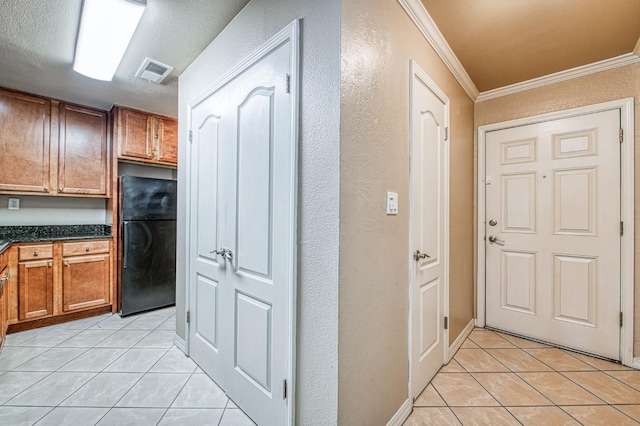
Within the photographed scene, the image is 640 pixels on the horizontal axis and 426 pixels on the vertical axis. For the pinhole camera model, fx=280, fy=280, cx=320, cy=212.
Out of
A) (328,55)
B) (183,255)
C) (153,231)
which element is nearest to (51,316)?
(153,231)

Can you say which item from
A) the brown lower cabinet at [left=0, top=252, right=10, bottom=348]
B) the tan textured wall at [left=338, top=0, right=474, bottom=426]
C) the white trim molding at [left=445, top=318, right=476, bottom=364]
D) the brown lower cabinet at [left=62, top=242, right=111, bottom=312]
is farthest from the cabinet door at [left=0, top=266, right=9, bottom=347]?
the white trim molding at [left=445, top=318, right=476, bottom=364]

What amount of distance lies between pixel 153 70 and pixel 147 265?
80.6 inches

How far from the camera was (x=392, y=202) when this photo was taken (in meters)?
1.45

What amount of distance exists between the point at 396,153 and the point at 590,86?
2.12 meters

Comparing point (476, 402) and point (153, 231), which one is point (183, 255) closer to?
point (153, 231)

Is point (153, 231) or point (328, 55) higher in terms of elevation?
point (328, 55)

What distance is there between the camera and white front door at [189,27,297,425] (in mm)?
1346

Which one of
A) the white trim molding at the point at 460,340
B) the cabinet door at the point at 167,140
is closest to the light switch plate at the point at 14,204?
the cabinet door at the point at 167,140

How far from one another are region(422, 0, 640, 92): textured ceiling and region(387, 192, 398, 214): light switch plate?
3.75ft

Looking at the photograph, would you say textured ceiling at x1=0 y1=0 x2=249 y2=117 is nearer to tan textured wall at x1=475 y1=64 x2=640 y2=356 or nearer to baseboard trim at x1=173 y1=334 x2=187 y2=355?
baseboard trim at x1=173 y1=334 x2=187 y2=355

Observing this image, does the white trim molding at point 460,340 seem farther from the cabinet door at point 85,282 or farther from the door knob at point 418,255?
the cabinet door at point 85,282

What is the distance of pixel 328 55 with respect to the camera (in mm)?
1173

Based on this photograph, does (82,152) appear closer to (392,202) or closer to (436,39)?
(392,202)

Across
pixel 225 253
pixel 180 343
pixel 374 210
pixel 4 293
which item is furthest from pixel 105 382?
pixel 374 210
